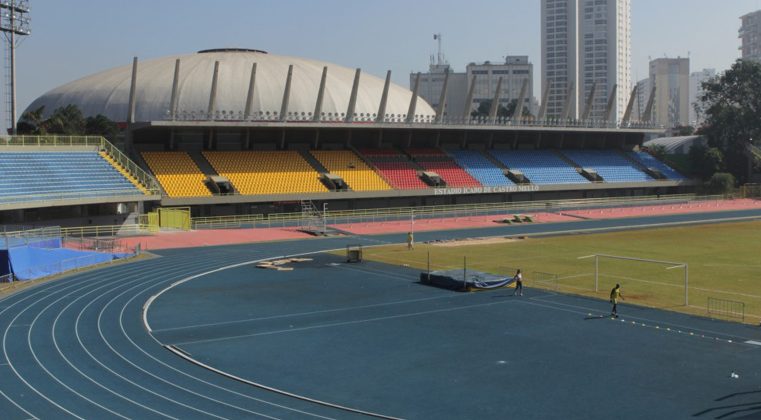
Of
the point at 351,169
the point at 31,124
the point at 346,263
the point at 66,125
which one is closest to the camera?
the point at 346,263

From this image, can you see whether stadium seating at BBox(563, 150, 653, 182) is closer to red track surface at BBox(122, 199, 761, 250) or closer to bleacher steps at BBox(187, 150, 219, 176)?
red track surface at BBox(122, 199, 761, 250)

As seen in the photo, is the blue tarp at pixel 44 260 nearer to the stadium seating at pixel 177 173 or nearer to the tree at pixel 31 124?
the stadium seating at pixel 177 173

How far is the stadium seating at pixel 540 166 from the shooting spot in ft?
307

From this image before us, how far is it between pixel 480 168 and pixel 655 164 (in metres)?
30.5

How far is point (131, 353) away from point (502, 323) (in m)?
14.1

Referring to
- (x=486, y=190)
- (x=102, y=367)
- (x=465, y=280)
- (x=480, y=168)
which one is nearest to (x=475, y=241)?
(x=465, y=280)

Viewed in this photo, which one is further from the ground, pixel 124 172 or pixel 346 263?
pixel 124 172

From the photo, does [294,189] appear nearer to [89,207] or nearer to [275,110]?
[275,110]

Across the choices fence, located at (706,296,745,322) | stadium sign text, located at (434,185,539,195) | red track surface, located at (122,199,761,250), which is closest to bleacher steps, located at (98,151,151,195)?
red track surface, located at (122,199,761,250)

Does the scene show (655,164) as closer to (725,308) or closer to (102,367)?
(725,308)

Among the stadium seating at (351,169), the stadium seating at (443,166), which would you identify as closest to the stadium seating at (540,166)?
the stadium seating at (443,166)

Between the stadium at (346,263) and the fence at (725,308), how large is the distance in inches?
8.1

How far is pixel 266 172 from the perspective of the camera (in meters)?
77.9

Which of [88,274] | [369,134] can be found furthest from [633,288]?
[369,134]
